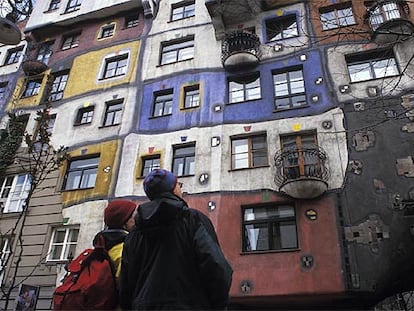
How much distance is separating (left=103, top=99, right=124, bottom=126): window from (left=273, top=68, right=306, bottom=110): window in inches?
228

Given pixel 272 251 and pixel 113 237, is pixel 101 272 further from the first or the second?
pixel 272 251

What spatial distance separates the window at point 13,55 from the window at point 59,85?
393cm

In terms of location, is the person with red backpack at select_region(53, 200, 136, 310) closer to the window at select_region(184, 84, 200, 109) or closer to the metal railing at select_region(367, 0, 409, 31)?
the window at select_region(184, 84, 200, 109)

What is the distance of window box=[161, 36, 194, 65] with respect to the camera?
1484cm

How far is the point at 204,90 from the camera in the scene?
1319 cm

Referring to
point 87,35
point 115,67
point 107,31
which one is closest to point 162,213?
point 115,67

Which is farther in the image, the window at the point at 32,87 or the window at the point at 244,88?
the window at the point at 32,87

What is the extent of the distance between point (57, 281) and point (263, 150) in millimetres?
7292

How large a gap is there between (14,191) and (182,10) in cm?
1014

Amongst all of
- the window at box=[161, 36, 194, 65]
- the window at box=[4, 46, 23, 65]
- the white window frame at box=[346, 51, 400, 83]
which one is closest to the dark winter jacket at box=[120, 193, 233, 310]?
the white window frame at box=[346, 51, 400, 83]

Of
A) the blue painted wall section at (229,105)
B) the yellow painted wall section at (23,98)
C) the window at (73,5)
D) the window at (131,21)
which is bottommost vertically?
the blue painted wall section at (229,105)

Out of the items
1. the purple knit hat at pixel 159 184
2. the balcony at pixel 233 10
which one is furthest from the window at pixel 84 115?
the purple knit hat at pixel 159 184

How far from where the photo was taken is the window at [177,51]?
48.7ft

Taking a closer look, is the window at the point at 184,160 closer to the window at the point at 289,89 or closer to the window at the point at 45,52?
the window at the point at 289,89
